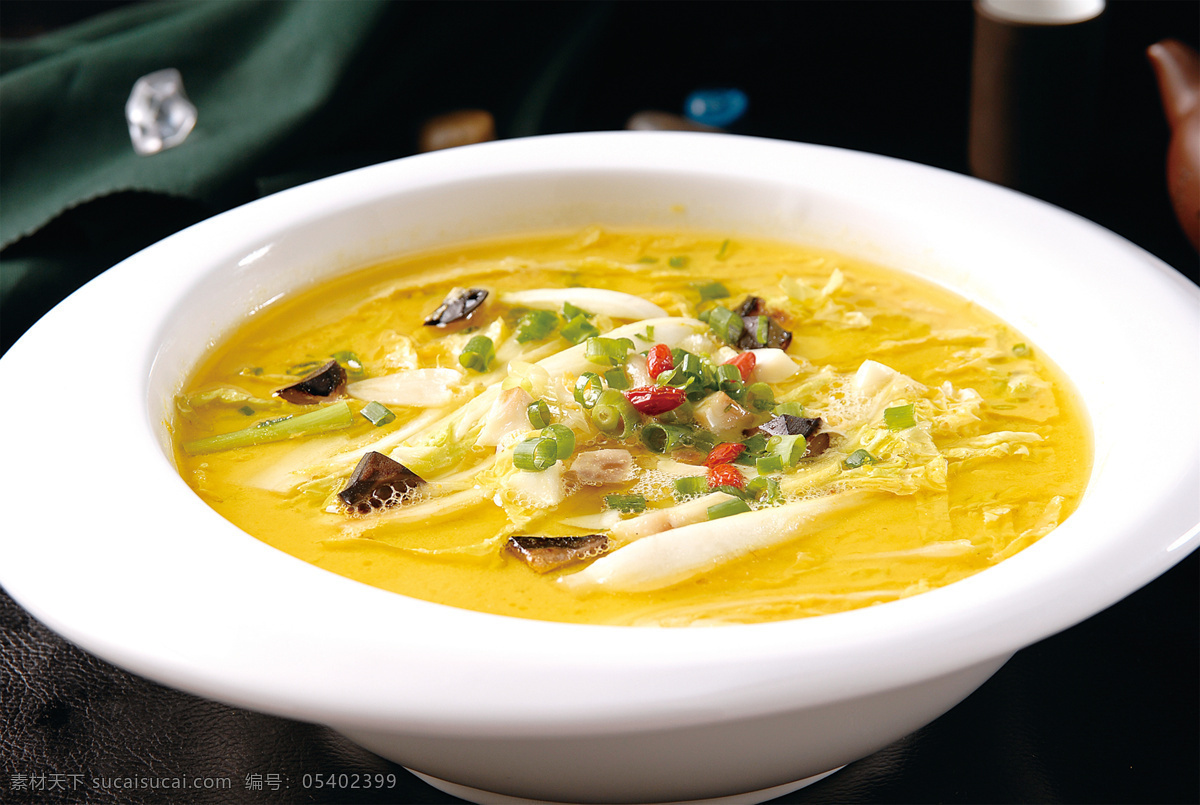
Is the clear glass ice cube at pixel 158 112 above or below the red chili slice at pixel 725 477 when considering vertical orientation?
above

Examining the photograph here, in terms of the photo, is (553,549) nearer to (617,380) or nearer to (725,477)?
(725,477)

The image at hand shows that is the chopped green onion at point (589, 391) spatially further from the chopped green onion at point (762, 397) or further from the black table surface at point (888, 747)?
the black table surface at point (888, 747)

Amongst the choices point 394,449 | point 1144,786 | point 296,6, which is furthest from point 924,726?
point 296,6

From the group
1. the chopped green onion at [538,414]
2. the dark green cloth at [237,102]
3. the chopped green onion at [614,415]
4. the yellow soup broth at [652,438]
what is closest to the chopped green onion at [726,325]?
the yellow soup broth at [652,438]

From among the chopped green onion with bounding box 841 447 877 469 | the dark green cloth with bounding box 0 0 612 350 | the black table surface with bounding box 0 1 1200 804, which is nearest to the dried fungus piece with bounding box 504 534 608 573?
the black table surface with bounding box 0 1 1200 804

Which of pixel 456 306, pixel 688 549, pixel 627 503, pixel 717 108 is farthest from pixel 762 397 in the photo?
pixel 717 108

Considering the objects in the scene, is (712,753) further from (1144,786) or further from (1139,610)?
(1139,610)
